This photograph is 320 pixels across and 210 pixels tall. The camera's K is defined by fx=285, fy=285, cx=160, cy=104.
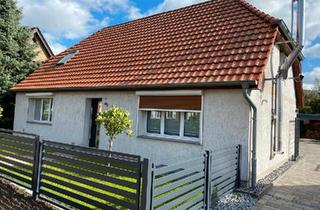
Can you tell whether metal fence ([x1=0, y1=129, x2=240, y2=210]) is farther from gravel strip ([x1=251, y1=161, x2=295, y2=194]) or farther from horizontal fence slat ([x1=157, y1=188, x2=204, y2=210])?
gravel strip ([x1=251, y1=161, x2=295, y2=194])

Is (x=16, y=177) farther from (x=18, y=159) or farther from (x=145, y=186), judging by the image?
(x=145, y=186)

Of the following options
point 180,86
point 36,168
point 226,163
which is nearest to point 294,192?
point 226,163

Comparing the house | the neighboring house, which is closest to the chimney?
the house

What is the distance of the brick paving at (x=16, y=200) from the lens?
6.32 meters

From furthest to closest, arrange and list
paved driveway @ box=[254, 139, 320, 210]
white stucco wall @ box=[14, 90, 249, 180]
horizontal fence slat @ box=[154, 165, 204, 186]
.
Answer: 1. white stucco wall @ box=[14, 90, 249, 180]
2. paved driveway @ box=[254, 139, 320, 210]
3. horizontal fence slat @ box=[154, 165, 204, 186]

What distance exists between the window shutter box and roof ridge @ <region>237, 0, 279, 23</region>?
12.3 ft

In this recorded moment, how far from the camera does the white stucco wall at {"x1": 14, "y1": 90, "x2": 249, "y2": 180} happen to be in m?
8.11

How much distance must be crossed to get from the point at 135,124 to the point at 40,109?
25.3ft

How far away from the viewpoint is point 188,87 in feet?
29.8

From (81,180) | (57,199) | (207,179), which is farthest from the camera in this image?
(57,199)

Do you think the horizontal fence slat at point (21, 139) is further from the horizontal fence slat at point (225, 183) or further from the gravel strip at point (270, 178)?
the gravel strip at point (270, 178)

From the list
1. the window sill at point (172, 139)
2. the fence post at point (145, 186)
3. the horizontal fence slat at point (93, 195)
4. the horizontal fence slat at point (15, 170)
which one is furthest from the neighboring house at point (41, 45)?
the fence post at point (145, 186)

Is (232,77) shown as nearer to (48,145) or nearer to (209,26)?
(209,26)

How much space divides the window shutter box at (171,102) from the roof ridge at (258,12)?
3734 mm
